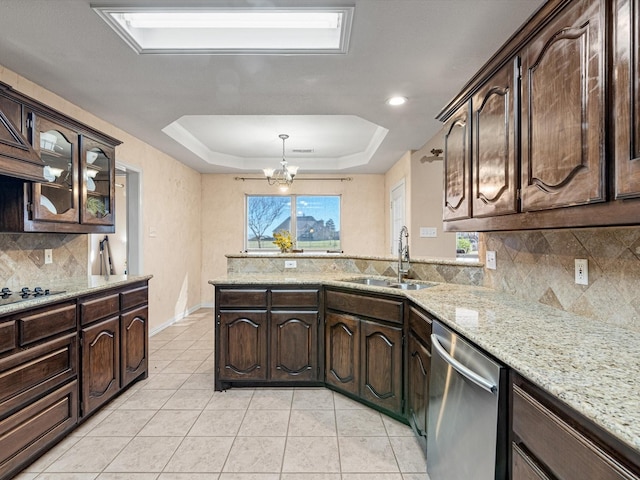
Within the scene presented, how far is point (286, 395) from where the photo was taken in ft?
8.89

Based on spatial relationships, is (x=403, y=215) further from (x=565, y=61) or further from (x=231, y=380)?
(x=565, y=61)

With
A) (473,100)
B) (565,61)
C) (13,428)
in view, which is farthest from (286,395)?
(565,61)

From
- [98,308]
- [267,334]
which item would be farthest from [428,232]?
[98,308]

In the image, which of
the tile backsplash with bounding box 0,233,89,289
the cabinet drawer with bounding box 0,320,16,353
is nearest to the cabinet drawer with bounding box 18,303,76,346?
the cabinet drawer with bounding box 0,320,16,353

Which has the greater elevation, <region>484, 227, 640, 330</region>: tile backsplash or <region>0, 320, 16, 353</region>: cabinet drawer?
<region>484, 227, 640, 330</region>: tile backsplash

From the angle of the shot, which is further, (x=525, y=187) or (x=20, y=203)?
(x=20, y=203)

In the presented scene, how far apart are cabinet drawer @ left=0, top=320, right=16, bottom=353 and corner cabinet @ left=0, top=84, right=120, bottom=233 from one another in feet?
2.56

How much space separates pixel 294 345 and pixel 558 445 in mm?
2094

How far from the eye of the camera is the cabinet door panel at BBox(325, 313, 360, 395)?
2502 millimetres

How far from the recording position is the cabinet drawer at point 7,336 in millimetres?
1671

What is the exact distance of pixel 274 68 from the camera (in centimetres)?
231

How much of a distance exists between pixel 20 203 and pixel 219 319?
5.06ft

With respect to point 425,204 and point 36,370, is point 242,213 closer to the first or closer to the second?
point 425,204

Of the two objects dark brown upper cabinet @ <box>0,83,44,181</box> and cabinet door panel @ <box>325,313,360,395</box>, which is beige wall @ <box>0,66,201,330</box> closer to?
dark brown upper cabinet @ <box>0,83,44,181</box>
